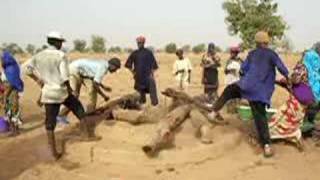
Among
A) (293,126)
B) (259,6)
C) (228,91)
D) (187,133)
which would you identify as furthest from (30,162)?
(259,6)

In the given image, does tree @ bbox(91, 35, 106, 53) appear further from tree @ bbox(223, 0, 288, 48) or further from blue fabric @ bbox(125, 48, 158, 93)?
blue fabric @ bbox(125, 48, 158, 93)

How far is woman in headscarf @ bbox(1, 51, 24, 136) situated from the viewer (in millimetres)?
12312

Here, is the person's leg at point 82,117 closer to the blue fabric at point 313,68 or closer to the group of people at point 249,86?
the group of people at point 249,86

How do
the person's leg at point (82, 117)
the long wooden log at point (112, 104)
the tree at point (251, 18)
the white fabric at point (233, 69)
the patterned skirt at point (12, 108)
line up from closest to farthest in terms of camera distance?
the person's leg at point (82, 117) < the long wooden log at point (112, 104) < the patterned skirt at point (12, 108) < the white fabric at point (233, 69) < the tree at point (251, 18)

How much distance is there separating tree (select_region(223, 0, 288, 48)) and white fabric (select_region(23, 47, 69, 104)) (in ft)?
58.7

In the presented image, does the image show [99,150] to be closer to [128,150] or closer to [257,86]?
[128,150]

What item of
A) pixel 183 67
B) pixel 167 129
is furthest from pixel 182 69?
pixel 167 129

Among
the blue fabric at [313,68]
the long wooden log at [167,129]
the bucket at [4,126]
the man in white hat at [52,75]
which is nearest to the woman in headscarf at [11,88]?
the bucket at [4,126]

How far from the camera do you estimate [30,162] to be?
31.4 feet

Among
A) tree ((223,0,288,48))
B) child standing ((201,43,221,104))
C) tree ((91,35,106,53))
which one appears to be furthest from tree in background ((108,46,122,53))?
child standing ((201,43,221,104))

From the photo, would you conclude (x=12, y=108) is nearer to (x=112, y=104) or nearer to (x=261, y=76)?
(x=112, y=104)

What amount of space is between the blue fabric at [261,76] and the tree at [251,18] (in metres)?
17.3

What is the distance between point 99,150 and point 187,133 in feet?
4.49

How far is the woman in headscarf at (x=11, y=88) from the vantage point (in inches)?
485
